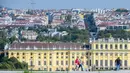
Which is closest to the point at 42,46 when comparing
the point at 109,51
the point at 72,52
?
the point at 72,52

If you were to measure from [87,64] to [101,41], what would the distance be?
6.04 ft

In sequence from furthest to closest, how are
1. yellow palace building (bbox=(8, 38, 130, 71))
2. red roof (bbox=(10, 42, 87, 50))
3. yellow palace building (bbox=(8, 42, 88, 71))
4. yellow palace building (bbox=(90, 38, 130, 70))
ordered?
red roof (bbox=(10, 42, 87, 50)) < yellow palace building (bbox=(8, 42, 88, 71)) < yellow palace building (bbox=(8, 38, 130, 71)) < yellow palace building (bbox=(90, 38, 130, 70))

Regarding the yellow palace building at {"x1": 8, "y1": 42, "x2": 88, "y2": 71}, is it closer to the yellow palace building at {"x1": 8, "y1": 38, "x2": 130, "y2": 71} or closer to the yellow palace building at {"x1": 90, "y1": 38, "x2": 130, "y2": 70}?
the yellow palace building at {"x1": 8, "y1": 38, "x2": 130, "y2": 71}

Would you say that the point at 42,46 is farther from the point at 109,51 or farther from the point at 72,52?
the point at 109,51

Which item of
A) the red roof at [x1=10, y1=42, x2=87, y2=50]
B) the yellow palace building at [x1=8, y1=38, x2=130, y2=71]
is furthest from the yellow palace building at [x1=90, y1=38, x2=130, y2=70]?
the red roof at [x1=10, y1=42, x2=87, y2=50]

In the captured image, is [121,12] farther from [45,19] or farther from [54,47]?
[54,47]

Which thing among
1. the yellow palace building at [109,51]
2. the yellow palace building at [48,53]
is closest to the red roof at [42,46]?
the yellow palace building at [48,53]

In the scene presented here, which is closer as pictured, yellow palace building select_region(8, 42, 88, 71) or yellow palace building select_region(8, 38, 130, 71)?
yellow palace building select_region(8, 38, 130, 71)

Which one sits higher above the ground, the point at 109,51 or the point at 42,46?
the point at 42,46

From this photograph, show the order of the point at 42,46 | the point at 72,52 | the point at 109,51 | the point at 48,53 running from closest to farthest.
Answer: the point at 109,51, the point at 48,53, the point at 72,52, the point at 42,46

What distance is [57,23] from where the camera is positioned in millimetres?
88188

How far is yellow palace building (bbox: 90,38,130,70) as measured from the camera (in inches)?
1682

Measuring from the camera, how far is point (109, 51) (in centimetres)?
4338

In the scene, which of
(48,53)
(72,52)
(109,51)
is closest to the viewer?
(109,51)
